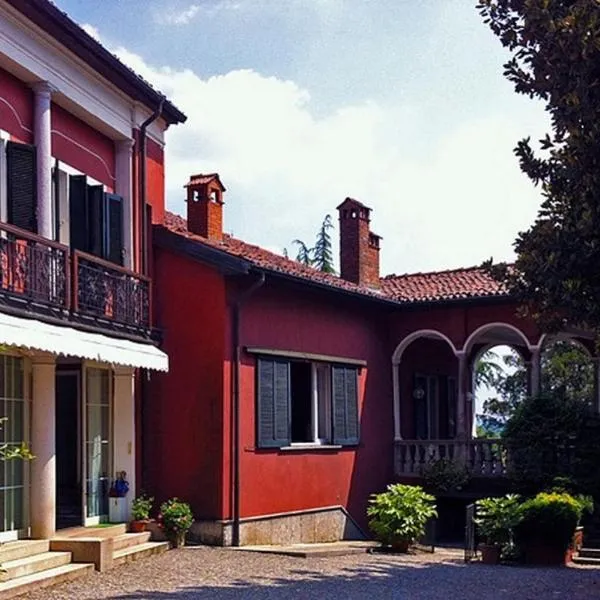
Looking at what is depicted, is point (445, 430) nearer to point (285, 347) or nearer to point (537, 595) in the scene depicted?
point (285, 347)

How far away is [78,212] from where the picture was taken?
16.2 m

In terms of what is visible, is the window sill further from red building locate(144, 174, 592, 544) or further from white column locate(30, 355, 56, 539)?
white column locate(30, 355, 56, 539)

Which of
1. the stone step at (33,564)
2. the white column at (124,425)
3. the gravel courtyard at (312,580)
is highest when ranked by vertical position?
the white column at (124,425)

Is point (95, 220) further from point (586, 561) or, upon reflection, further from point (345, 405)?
point (586, 561)

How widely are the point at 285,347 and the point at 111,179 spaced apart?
4.59 meters

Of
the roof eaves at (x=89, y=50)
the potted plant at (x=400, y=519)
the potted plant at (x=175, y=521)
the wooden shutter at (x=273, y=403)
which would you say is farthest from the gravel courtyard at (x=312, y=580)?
the roof eaves at (x=89, y=50)

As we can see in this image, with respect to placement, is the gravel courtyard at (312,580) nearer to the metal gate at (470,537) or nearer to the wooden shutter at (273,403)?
the metal gate at (470,537)

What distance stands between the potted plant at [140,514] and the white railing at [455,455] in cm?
751

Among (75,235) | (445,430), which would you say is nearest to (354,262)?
(445,430)

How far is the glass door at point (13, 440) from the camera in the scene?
566 inches

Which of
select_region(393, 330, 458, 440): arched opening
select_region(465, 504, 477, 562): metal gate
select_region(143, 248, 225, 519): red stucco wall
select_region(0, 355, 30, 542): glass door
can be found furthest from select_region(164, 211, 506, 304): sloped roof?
Answer: select_region(0, 355, 30, 542): glass door

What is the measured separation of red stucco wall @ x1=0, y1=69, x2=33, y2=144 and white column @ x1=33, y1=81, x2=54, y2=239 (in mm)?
97

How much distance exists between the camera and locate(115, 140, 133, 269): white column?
1762 cm

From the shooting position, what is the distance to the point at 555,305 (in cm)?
1438
